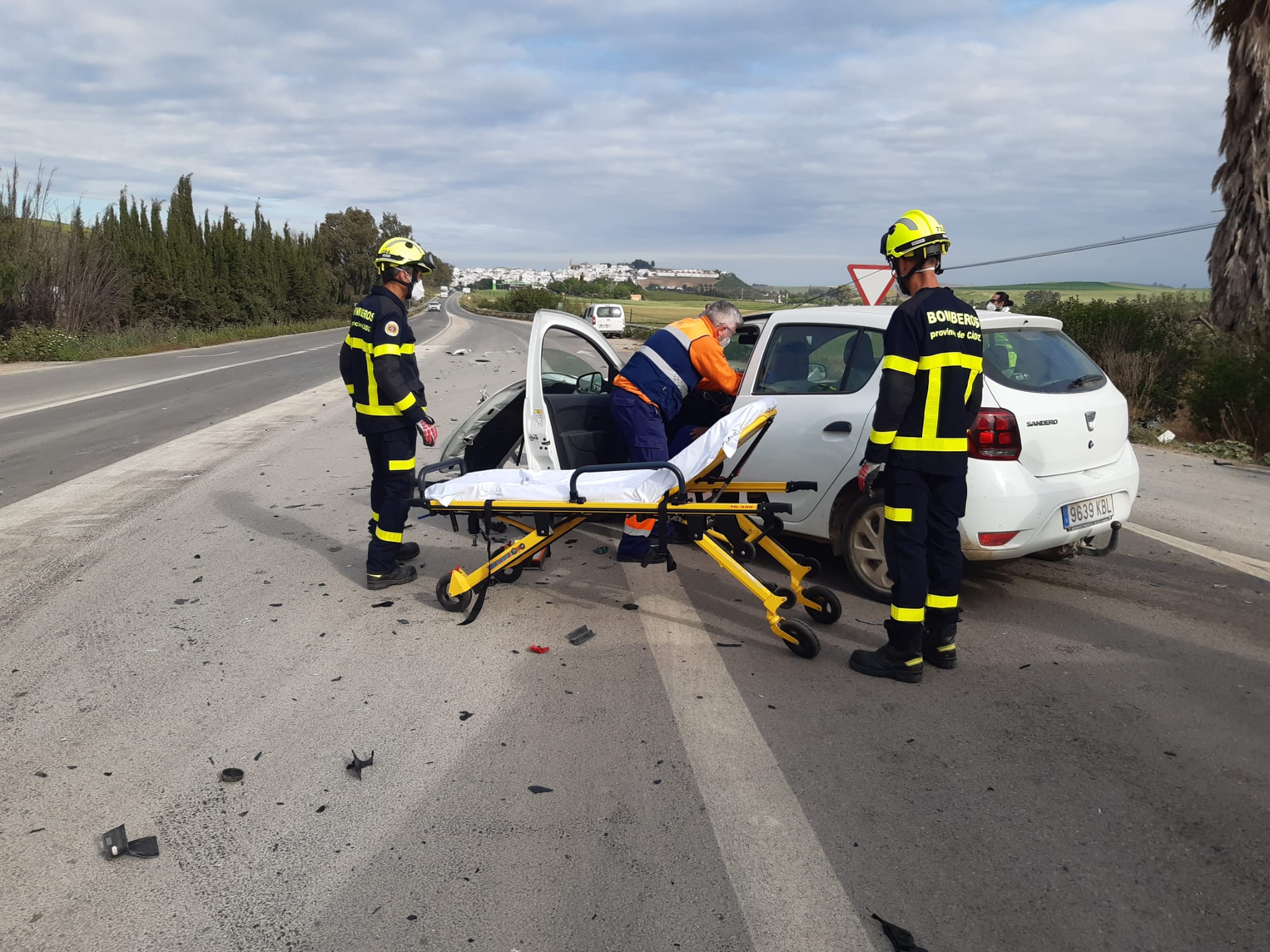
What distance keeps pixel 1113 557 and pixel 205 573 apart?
20.1 ft

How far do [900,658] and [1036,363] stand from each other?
2.01m

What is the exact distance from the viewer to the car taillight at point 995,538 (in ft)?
16.2

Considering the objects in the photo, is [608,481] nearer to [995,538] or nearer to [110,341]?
[995,538]

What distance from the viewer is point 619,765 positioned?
3588 mm

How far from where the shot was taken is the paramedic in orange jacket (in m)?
6.07

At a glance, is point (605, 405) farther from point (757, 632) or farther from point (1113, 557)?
point (1113, 557)

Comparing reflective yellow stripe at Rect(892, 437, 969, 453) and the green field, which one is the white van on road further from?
reflective yellow stripe at Rect(892, 437, 969, 453)

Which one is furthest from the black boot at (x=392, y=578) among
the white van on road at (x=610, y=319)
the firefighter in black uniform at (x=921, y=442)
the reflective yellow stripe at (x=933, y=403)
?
the white van on road at (x=610, y=319)

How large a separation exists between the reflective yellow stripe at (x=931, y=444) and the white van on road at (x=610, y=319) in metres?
36.9

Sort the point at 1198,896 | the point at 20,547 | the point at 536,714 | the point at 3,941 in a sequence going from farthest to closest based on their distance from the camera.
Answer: the point at 20,547 → the point at 536,714 → the point at 1198,896 → the point at 3,941

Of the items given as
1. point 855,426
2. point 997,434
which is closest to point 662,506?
point 855,426

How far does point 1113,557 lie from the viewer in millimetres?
6438

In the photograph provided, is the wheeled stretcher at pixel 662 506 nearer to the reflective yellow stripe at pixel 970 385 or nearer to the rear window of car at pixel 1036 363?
the reflective yellow stripe at pixel 970 385

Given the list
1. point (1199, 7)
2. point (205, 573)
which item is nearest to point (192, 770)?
point (205, 573)
